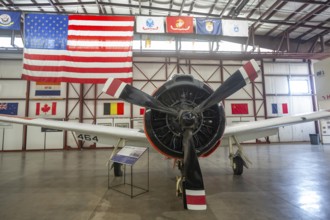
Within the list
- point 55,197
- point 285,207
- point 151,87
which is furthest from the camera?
point 151,87

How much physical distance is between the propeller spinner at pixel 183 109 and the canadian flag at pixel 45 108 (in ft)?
45.0

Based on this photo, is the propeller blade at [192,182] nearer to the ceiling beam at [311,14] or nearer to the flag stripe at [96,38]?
the flag stripe at [96,38]

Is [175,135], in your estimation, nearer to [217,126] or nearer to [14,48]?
[217,126]

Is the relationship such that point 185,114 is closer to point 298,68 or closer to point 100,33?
point 100,33

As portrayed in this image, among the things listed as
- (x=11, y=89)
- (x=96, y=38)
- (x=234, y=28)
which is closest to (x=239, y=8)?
(x=234, y=28)

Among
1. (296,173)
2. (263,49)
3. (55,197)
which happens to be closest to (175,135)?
(55,197)

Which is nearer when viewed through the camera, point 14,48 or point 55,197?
point 55,197

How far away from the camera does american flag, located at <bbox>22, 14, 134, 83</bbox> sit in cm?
870

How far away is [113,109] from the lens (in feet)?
49.5

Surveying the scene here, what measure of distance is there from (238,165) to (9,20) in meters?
13.6

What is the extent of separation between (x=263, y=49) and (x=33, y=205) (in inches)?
729

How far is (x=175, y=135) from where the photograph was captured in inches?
131

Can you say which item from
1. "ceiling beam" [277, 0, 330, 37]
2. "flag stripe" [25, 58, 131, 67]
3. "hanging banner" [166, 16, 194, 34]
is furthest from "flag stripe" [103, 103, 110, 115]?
"ceiling beam" [277, 0, 330, 37]

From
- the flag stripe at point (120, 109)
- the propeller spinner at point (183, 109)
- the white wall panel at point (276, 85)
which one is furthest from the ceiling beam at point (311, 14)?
the flag stripe at point (120, 109)
